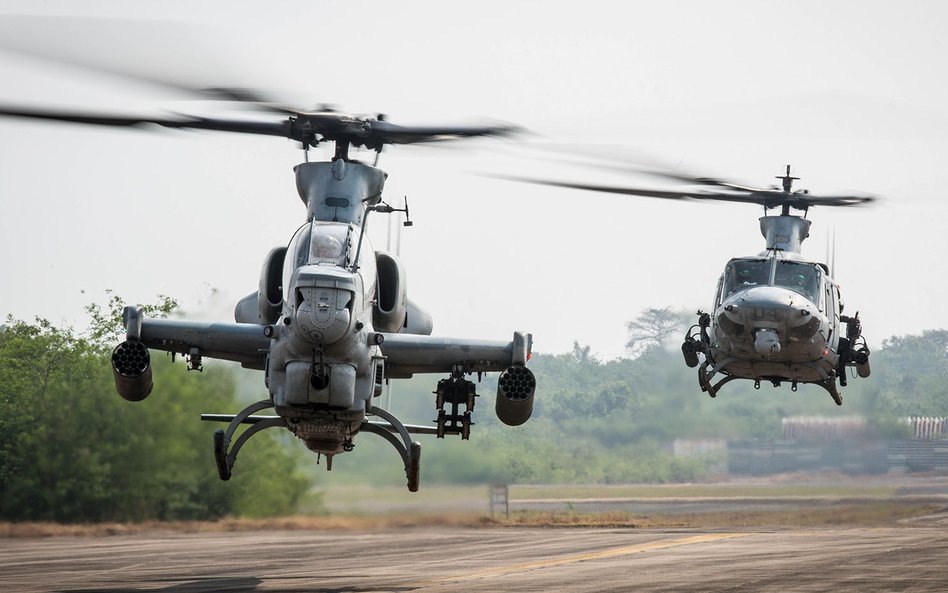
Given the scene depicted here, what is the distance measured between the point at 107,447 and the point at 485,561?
1101 cm

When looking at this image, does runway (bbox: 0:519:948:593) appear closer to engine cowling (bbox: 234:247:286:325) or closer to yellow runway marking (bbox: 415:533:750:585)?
yellow runway marking (bbox: 415:533:750:585)

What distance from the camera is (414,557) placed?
88.9 feet

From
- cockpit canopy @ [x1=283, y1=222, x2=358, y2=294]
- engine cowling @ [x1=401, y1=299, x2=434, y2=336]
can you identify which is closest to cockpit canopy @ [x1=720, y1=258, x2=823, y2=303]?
engine cowling @ [x1=401, y1=299, x2=434, y2=336]

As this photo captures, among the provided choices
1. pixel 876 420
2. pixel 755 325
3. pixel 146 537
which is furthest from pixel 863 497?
pixel 146 537

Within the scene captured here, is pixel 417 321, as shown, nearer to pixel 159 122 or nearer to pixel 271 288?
pixel 271 288

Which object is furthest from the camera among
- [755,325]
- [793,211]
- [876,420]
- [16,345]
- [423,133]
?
[876,420]

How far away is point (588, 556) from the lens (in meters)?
27.4

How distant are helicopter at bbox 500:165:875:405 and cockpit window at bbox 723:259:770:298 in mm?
20

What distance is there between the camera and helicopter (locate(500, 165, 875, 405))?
2652 cm

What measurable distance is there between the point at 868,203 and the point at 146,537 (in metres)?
18.2

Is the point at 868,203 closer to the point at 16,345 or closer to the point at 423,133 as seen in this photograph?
the point at 423,133

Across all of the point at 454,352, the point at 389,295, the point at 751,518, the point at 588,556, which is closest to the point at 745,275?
the point at 588,556

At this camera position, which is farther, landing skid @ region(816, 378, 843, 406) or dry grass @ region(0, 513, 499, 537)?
dry grass @ region(0, 513, 499, 537)

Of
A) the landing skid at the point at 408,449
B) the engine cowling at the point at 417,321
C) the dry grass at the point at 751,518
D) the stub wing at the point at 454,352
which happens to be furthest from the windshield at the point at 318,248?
the dry grass at the point at 751,518
